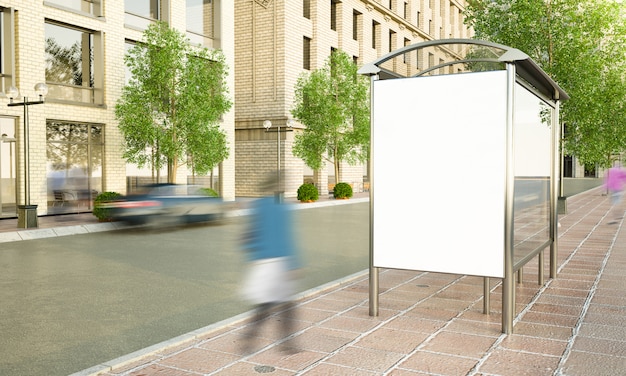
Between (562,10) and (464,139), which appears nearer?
(464,139)

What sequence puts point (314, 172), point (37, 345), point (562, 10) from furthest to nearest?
point (314, 172) → point (562, 10) → point (37, 345)

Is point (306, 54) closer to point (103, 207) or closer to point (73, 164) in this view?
point (73, 164)

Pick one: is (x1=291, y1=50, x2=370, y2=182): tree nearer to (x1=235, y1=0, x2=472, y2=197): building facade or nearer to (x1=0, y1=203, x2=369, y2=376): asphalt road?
(x1=235, y1=0, x2=472, y2=197): building facade

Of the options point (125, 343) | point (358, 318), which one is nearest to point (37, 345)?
point (125, 343)

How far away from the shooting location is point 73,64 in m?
21.1

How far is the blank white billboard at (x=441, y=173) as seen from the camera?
538 centimetres

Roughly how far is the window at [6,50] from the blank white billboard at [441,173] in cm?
1701

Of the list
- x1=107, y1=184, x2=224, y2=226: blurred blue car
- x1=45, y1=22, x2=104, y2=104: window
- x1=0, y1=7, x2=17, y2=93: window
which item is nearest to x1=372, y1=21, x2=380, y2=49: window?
x1=45, y1=22, x2=104, y2=104: window

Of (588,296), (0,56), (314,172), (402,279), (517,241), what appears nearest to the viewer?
(517,241)

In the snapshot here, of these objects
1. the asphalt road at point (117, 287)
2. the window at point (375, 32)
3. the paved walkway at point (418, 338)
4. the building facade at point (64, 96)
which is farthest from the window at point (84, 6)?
the window at point (375, 32)

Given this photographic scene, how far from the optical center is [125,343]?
532 centimetres

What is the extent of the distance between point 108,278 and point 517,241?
5.88m

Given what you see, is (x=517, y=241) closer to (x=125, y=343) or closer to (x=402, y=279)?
(x=402, y=279)

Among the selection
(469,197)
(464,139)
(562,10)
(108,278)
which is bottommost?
(108,278)
